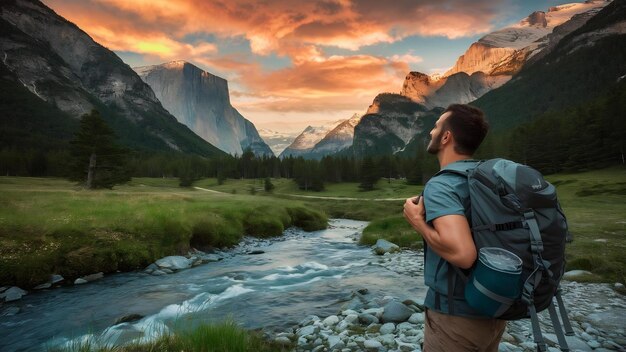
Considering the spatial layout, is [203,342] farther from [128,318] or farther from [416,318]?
[128,318]

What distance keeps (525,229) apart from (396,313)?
8.53 meters

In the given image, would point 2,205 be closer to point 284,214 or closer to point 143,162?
point 284,214

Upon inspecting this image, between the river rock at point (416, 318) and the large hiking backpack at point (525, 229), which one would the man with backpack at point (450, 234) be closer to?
the large hiking backpack at point (525, 229)

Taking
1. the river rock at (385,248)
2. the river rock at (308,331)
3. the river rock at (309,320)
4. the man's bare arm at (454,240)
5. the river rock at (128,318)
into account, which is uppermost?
the man's bare arm at (454,240)

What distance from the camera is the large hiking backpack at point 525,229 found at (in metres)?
3.16

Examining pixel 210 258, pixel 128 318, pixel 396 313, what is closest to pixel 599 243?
pixel 396 313

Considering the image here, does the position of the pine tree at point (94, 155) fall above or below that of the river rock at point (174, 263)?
above

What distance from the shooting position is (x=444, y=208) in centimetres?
334

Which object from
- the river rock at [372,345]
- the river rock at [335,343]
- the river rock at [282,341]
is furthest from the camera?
the river rock at [282,341]

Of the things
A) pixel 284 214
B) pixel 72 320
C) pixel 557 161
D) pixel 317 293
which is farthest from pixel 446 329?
pixel 557 161

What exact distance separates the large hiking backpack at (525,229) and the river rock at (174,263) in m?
20.1

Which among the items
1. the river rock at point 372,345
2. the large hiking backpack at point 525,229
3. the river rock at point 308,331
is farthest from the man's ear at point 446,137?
the river rock at point 308,331

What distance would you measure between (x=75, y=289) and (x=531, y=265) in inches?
726

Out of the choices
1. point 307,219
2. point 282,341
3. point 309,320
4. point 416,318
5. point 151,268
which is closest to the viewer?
point 282,341
